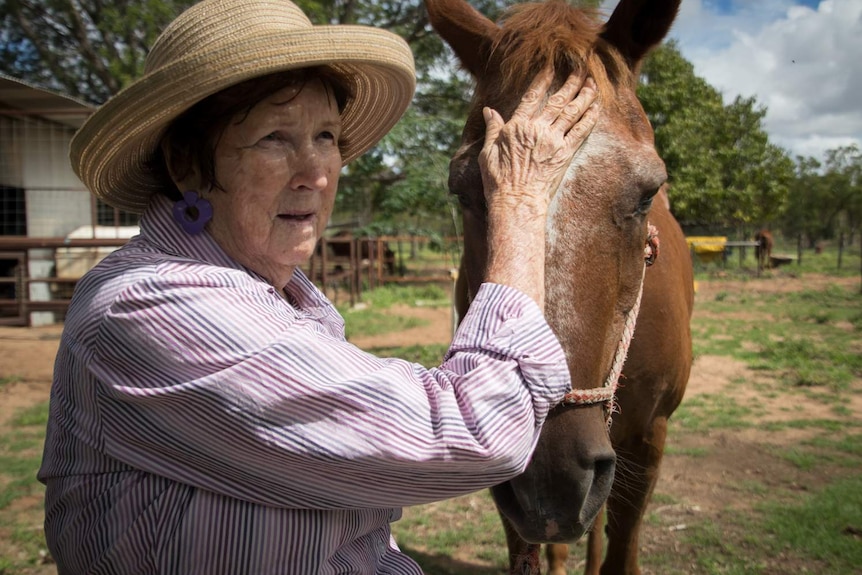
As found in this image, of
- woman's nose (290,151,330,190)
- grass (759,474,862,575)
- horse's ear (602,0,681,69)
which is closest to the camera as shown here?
woman's nose (290,151,330,190)

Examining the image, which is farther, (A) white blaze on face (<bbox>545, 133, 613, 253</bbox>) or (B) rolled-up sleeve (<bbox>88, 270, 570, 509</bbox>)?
(A) white blaze on face (<bbox>545, 133, 613, 253</bbox>)

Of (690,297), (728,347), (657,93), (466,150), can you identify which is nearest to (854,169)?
(657,93)

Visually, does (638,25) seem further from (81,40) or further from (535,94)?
(81,40)

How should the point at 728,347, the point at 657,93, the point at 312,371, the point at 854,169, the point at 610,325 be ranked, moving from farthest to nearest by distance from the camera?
the point at 854,169, the point at 657,93, the point at 728,347, the point at 610,325, the point at 312,371

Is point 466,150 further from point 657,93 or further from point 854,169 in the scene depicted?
point 854,169

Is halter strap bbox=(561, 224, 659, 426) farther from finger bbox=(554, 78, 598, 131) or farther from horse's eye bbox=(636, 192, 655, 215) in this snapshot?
finger bbox=(554, 78, 598, 131)

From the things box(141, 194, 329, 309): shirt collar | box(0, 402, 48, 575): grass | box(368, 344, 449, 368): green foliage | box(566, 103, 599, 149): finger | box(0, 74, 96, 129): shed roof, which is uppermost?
box(0, 74, 96, 129): shed roof

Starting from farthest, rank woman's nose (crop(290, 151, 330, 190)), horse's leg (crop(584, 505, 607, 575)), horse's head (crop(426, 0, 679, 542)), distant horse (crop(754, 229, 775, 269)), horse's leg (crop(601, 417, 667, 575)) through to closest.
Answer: distant horse (crop(754, 229, 775, 269)) → horse's leg (crop(584, 505, 607, 575)) → horse's leg (crop(601, 417, 667, 575)) → horse's head (crop(426, 0, 679, 542)) → woman's nose (crop(290, 151, 330, 190))

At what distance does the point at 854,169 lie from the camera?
3584cm

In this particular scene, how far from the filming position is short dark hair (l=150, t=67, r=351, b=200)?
117 cm

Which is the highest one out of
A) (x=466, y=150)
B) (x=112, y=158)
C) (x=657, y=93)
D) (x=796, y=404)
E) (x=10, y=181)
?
(x=657, y=93)

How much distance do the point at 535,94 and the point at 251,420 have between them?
1.15m

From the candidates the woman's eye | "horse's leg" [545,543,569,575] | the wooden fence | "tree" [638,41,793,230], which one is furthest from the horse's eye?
"tree" [638,41,793,230]

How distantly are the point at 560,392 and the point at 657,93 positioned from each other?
15680 mm
